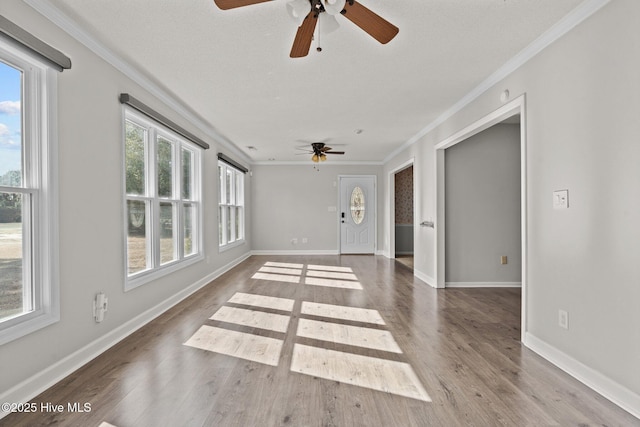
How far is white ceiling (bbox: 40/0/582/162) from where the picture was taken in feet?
7.79

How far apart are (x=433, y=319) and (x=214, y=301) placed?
8.42 feet

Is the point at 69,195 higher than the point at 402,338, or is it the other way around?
the point at 69,195

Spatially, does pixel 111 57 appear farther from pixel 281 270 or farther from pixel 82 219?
pixel 281 270

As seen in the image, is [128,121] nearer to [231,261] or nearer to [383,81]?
[383,81]

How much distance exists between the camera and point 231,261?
715 cm

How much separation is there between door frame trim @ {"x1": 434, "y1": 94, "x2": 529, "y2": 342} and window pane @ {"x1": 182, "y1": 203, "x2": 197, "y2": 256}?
348cm

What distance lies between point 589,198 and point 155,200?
12.6 feet

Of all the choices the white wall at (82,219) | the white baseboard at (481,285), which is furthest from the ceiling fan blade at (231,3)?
the white baseboard at (481,285)

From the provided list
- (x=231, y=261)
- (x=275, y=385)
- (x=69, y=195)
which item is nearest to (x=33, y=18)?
(x=69, y=195)

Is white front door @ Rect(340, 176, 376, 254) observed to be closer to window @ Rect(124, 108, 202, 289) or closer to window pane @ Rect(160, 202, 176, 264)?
window @ Rect(124, 108, 202, 289)

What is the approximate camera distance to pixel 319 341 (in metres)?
3.08

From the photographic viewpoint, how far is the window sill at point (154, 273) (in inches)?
131

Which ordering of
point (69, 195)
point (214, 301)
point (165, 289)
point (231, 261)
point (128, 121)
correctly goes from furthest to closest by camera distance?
point (231, 261) → point (214, 301) → point (165, 289) → point (128, 121) → point (69, 195)

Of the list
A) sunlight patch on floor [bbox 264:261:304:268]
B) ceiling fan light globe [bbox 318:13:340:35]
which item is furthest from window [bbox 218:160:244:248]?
ceiling fan light globe [bbox 318:13:340:35]
